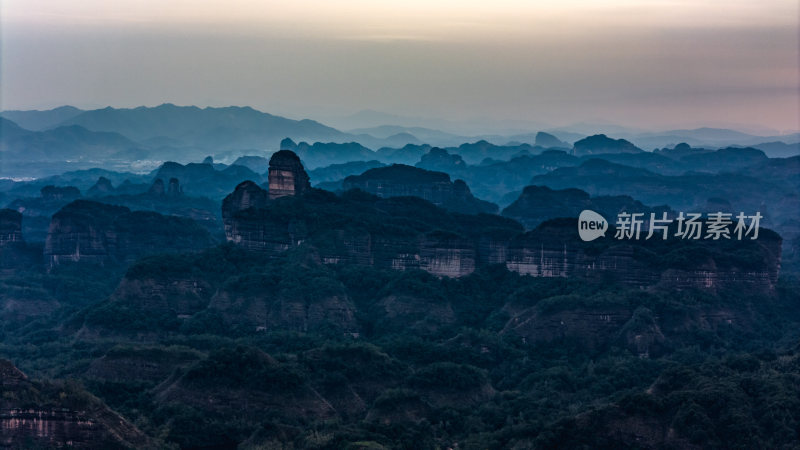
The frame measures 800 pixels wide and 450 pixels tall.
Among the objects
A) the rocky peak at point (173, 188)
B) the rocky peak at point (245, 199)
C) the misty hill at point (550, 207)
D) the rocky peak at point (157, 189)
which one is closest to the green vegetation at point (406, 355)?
the rocky peak at point (245, 199)

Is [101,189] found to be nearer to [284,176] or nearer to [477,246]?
[284,176]

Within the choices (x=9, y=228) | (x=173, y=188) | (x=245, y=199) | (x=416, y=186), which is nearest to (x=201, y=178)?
(x=173, y=188)

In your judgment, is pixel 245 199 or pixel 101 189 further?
pixel 101 189

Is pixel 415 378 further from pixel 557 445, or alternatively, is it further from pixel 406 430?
pixel 557 445

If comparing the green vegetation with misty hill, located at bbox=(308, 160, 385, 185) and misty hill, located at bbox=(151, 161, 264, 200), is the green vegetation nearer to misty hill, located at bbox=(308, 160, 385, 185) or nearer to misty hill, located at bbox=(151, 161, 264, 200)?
misty hill, located at bbox=(151, 161, 264, 200)

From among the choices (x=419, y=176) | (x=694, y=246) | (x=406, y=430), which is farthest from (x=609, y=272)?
(x=419, y=176)

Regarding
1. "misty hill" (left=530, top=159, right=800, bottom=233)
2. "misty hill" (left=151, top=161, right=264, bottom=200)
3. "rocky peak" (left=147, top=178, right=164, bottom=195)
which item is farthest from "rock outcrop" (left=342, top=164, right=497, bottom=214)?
"misty hill" (left=151, top=161, right=264, bottom=200)
